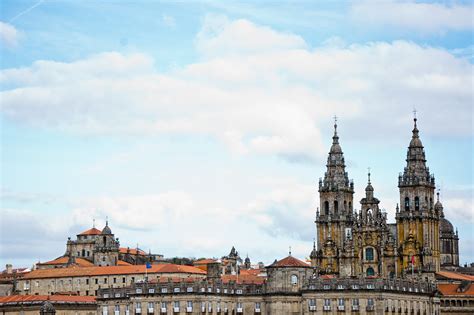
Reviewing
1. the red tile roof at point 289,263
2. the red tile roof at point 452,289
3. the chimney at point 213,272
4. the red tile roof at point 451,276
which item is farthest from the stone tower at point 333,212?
the red tile roof at point 289,263

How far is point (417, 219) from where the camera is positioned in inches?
7279

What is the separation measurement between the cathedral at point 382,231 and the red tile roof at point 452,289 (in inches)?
98.8

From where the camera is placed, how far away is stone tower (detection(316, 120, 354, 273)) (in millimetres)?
193500

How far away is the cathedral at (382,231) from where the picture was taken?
Result: 184 meters

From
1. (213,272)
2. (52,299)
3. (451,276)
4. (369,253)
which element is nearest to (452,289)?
(451,276)

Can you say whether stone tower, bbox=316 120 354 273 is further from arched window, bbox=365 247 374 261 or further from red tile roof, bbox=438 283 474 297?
red tile roof, bbox=438 283 474 297

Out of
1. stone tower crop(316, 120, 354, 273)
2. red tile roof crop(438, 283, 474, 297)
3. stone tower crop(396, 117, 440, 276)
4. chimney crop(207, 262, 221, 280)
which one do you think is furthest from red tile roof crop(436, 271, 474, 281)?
chimney crop(207, 262, 221, 280)

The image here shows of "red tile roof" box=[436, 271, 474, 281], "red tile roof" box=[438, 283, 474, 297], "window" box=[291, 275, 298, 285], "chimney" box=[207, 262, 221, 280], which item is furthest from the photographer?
"red tile roof" box=[436, 271, 474, 281]

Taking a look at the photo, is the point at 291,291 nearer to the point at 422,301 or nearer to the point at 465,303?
the point at 422,301

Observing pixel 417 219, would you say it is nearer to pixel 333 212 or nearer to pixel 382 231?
pixel 382 231

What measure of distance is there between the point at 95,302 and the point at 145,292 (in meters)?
24.7

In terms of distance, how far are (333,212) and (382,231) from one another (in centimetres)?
1122

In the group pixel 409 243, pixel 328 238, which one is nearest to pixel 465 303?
pixel 409 243

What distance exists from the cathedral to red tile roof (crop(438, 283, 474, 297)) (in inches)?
98.8
